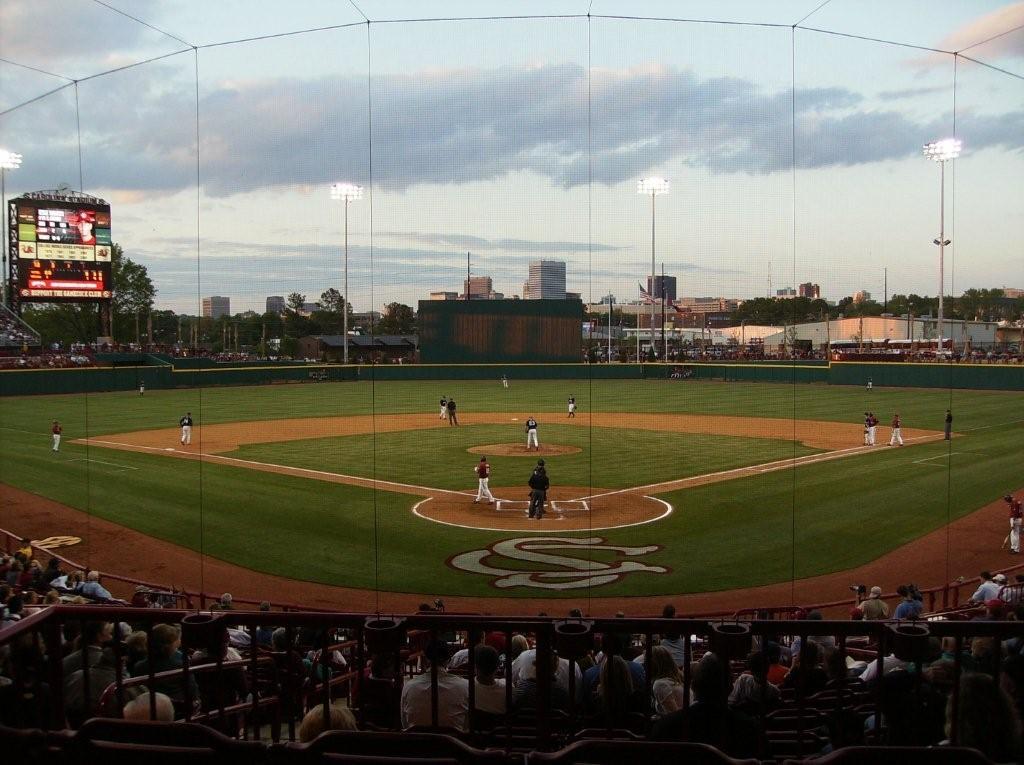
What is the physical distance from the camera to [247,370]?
5788 centimetres

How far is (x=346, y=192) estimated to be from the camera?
15430 millimetres

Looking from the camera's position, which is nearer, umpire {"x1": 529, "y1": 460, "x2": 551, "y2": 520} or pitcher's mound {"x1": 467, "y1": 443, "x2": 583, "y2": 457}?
umpire {"x1": 529, "y1": 460, "x2": 551, "y2": 520}

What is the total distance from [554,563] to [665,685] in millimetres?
9769

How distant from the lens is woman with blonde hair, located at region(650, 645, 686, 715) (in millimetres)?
5078

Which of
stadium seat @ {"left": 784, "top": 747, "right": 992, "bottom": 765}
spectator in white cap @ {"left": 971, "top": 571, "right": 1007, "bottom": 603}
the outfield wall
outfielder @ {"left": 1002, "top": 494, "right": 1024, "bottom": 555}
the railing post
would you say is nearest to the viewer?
stadium seat @ {"left": 784, "top": 747, "right": 992, "bottom": 765}

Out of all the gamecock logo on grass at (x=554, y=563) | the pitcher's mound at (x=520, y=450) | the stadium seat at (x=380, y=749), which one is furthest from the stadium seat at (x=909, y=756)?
the pitcher's mound at (x=520, y=450)

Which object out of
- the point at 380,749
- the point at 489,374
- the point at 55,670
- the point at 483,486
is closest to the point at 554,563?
the point at 483,486

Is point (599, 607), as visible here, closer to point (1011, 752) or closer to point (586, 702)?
point (586, 702)

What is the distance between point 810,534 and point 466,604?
8.22 metres

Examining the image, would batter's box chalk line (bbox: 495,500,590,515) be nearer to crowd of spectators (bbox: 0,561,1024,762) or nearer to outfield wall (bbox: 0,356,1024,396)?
crowd of spectators (bbox: 0,561,1024,762)

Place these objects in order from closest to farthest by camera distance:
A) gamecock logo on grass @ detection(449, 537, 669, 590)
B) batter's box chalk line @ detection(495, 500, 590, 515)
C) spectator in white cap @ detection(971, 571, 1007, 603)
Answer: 1. spectator in white cap @ detection(971, 571, 1007, 603)
2. gamecock logo on grass @ detection(449, 537, 669, 590)
3. batter's box chalk line @ detection(495, 500, 590, 515)

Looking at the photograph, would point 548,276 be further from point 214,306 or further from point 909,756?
point 909,756

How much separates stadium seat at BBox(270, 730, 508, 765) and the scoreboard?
26435 mm

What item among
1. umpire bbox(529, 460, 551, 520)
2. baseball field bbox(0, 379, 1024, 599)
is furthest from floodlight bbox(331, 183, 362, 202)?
umpire bbox(529, 460, 551, 520)
